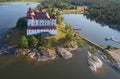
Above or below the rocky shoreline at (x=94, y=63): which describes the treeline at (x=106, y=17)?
above

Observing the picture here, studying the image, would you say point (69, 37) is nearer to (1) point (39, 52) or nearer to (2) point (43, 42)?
(2) point (43, 42)

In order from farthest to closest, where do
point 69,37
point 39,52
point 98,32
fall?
point 98,32, point 69,37, point 39,52


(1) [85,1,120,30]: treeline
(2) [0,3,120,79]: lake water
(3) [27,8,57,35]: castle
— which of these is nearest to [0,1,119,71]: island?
(3) [27,8,57,35]: castle

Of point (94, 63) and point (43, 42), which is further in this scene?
point (43, 42)

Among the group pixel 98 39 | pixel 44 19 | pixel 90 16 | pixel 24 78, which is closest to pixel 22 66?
pixel 24 78

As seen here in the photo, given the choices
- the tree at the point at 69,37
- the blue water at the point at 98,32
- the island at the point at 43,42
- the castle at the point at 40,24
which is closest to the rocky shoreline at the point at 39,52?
the island at the point at 43,42

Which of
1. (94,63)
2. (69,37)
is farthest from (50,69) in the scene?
(69,37)

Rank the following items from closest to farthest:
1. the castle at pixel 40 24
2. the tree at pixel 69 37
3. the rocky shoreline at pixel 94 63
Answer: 1. the rocky shoreline at pixel 94 63
2. the castle at pixel 40 24
3. the tree at pixel 69 37

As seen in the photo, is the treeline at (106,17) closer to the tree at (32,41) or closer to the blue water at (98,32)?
the blue water at (98,32)

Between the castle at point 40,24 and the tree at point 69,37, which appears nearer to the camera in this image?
the castle at point 40,24

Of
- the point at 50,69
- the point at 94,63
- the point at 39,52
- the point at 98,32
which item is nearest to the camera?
the point at 50,69
